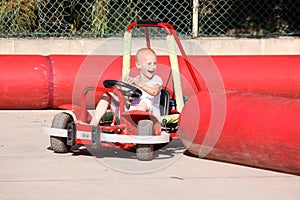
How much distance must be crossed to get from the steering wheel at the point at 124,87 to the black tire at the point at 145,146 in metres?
0.39

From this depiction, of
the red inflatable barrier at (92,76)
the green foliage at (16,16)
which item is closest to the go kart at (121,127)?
the red inflatable barrier at (92,76)

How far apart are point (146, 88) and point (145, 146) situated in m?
0.58

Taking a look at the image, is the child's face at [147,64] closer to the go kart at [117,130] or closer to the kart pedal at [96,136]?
→ the go kart at [117,130]

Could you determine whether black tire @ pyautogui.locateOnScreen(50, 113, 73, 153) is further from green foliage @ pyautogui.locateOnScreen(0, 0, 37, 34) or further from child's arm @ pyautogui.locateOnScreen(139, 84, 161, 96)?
green foliage @ pyautogui.locateOnScreen(0, 0, 37, 34)

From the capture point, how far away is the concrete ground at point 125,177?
19.7 ft

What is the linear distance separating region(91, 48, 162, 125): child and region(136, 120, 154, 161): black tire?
28cm

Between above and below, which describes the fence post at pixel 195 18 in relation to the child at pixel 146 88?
above

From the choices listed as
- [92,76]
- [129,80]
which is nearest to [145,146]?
[129,80]

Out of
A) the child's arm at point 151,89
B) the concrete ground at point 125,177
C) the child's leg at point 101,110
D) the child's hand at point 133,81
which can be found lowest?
the concrete ground at point 125,177

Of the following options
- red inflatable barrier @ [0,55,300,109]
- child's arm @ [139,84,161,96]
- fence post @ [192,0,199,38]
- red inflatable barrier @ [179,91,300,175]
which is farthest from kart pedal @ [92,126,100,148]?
fence post @ [192,0,199,38]

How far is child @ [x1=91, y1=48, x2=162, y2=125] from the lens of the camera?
7453mm

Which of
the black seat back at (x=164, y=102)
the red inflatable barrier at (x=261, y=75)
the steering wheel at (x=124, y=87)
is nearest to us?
the steering wheel at (x=124, y=87)

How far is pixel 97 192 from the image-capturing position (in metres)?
6.04

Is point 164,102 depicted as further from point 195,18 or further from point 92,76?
point 195,18
